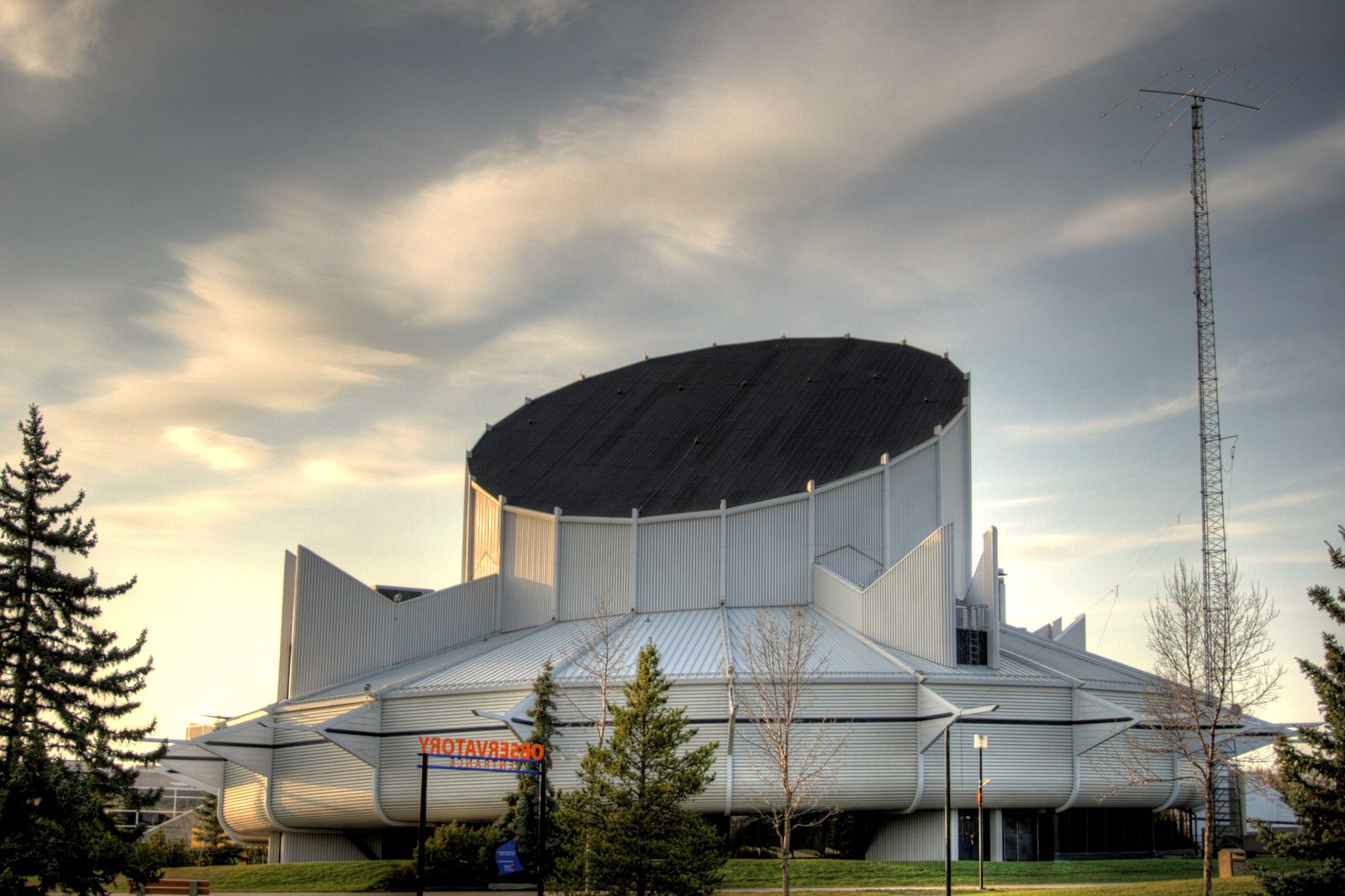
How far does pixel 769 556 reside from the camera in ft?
173

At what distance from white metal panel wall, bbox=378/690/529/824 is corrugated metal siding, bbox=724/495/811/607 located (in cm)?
1047

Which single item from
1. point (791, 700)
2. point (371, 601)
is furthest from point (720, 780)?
point (371, 601)

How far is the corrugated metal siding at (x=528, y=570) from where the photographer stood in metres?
54.8

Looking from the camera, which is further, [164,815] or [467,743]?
[164,815]

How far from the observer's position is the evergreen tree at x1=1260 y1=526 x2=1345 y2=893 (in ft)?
96.1

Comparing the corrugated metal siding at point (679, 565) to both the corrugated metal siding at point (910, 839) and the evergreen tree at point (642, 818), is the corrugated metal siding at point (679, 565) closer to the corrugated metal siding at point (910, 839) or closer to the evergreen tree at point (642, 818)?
the corrugated metal siding at point (910, 839)

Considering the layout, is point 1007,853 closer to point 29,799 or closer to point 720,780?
point 720,780

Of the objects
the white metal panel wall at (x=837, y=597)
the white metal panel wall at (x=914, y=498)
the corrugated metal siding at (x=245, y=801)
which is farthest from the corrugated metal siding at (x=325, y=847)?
the white metal panel wall at (x=914, y=498)

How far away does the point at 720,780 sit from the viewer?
144ft

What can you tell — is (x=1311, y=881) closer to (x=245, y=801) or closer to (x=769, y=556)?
(x=769, y=556)

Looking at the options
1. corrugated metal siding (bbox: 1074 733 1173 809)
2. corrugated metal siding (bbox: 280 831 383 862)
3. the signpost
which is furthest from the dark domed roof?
the signpost

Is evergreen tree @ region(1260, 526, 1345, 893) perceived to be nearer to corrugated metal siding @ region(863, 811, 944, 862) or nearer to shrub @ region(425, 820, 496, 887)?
corrugated metal siding @ region(863, 811, 944, 862)

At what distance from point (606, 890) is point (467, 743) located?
578 centimetres

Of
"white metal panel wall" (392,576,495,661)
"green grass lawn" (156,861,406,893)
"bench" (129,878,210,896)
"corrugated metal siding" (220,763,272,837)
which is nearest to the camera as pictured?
"bench" (129,878,210,896)
